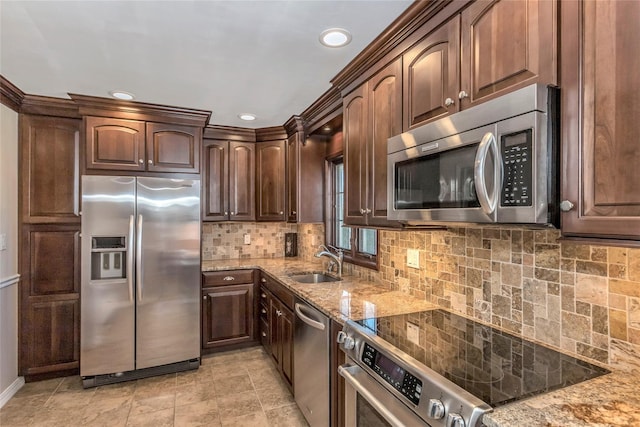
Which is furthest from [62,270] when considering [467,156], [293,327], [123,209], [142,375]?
[467,156]

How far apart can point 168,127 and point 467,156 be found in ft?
9.17

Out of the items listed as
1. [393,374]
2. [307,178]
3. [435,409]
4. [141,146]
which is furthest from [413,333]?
[141,146]

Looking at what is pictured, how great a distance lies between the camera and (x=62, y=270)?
3039mm

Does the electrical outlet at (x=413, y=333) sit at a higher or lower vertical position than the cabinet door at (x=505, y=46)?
lower

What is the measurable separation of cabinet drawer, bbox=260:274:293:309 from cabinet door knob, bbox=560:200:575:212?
1.94m

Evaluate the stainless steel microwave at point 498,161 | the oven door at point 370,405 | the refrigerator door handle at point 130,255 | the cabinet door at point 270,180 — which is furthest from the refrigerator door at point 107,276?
the stainless steel microwave at point 498,161

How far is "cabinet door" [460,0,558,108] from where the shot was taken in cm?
106

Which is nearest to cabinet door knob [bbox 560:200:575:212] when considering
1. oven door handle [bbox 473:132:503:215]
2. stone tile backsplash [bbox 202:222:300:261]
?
oven door handle [bbox 473:132:503:215]

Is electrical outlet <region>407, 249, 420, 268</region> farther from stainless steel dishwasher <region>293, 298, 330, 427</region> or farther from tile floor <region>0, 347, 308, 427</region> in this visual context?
tile floor <region>0, 347, 308, 427</region>

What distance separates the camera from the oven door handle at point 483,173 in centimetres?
112

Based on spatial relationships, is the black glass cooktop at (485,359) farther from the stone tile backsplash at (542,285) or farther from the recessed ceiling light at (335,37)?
the recessed ceiling light at (335,37)

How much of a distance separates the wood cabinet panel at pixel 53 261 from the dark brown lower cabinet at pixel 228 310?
1.13 m

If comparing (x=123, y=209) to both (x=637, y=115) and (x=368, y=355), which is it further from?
(x=637, y=115)

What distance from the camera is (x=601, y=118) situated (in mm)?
930
